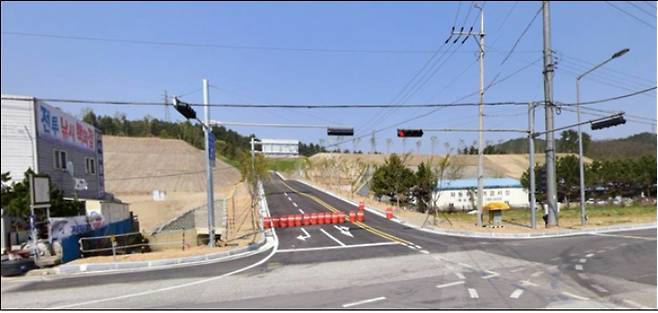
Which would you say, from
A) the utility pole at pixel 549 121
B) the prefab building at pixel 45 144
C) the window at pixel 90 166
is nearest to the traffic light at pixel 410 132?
the utility pole at pixel 549 121

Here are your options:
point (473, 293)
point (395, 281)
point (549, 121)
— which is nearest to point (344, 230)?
point (549, 121)

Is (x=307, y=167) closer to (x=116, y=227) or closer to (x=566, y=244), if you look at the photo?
(x=116, y=227)

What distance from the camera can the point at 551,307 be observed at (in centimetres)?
845

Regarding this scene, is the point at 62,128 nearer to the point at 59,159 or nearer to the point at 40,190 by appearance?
the point at 59,159

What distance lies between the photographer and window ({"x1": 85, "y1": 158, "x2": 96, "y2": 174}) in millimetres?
31411

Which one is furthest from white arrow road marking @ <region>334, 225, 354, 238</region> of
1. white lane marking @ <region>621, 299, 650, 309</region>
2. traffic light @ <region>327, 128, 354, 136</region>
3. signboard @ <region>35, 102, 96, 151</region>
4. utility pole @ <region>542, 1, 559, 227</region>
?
signboard @ <region>35, 102, 96, 151</region>

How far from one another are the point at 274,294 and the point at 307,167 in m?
88.9

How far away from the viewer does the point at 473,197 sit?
6012 centimetres

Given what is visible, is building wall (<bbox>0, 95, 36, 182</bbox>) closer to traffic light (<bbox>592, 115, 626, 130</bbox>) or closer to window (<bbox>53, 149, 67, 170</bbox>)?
window (<bbox>53, 149, 67, 170</bbox>)

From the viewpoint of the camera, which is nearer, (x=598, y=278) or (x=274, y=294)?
(x=274, y=294)

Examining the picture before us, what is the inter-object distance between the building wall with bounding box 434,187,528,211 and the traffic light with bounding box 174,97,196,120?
1825 inches

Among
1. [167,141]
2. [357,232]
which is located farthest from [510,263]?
[167,141]

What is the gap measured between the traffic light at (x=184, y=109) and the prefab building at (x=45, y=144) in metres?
7.61

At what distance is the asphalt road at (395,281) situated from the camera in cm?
929
